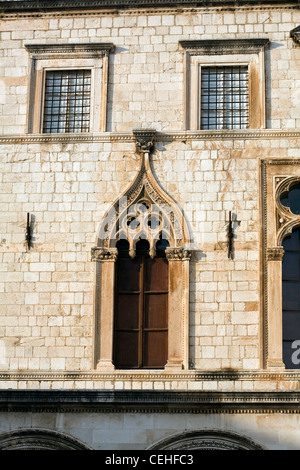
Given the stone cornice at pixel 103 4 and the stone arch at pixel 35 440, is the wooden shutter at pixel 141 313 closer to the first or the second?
the stone arch at pixel 35 440

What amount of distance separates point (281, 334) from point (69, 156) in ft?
16.1

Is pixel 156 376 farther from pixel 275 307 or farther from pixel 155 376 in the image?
pixel 275 307

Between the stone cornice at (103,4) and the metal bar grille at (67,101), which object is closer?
the metal bar grille at (67,101)

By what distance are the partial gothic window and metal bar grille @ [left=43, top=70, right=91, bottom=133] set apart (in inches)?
97.8

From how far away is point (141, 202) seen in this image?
19484 mm

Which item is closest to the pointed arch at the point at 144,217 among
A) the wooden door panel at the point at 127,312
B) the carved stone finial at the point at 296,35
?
the wooden door panel at the point at 127,312

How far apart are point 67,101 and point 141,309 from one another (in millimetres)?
Result: 4140

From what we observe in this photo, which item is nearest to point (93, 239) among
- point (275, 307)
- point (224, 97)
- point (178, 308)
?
point (178, 308)

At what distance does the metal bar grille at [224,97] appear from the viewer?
20.0 meters

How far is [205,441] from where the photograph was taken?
17.8 meters

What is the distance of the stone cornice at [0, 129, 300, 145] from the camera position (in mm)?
19609

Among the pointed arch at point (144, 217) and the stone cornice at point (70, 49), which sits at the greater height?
the stone cornice at point (70, 49)

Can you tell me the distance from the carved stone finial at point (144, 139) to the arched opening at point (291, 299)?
9.51 feet

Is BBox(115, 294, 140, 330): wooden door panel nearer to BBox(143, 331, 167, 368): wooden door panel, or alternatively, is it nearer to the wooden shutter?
the wooden shutter
